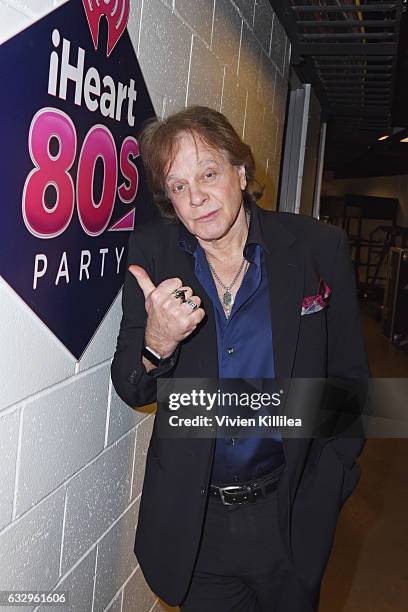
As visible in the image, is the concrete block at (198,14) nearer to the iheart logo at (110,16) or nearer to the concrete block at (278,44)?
the iheart logo at (110,16)

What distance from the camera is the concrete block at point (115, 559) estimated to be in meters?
1.80

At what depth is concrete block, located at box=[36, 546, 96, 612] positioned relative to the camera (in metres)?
1.57

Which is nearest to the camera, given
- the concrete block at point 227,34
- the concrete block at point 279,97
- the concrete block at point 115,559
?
the concrete block at point 115,559

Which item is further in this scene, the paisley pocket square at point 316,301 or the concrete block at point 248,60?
the concrete block at point 248,60

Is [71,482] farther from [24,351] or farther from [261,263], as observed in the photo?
[261,263]

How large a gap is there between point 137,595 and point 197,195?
1.43m

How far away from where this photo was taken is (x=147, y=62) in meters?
1.69

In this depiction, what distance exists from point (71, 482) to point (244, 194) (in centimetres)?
87

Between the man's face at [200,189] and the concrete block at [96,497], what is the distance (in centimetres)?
70

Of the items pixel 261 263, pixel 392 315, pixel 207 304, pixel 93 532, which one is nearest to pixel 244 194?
pixel 261 263

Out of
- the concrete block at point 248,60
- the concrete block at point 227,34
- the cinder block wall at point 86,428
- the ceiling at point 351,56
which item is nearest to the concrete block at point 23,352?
the cinder block wall at point 86,428

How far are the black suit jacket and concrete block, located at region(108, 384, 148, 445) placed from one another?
8.4 inches

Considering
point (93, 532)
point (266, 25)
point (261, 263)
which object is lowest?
point (93, 532)

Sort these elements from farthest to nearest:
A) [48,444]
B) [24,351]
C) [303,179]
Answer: [303,179] → [48,444] → [24,351]
